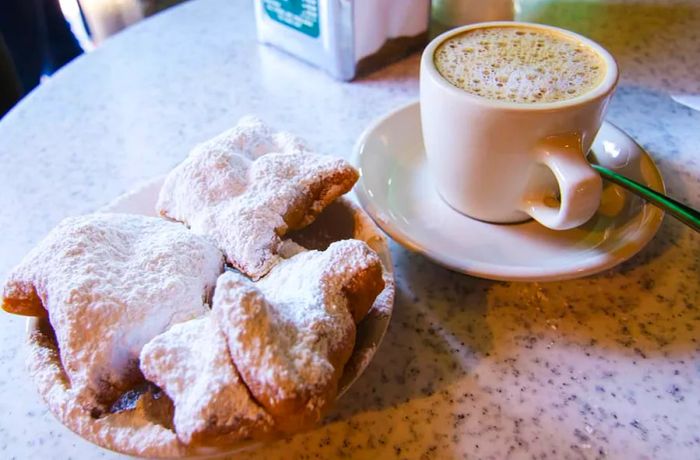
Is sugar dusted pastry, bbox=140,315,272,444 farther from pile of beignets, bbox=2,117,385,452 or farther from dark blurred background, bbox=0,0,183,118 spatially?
dark blurred background, bbox=0,0,183,118

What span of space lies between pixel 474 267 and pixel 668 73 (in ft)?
2.13

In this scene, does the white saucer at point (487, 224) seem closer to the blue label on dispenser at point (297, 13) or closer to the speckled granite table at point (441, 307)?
the speckled granite table at point (441, 307)

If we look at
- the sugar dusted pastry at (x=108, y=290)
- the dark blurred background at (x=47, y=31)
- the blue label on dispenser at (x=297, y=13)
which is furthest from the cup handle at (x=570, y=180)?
the dark blurred background at (x=47, y=31)

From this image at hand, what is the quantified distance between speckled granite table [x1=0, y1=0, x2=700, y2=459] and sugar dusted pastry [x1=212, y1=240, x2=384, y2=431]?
0.11m

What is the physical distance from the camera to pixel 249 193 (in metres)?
0.59

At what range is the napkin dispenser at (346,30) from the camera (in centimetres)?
90

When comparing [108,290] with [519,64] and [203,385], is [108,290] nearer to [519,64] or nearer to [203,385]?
[203,385]

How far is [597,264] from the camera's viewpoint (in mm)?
567

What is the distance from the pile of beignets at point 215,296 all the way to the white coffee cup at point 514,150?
0.41ft

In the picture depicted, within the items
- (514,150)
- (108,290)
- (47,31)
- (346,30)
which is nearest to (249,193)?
(108,290)

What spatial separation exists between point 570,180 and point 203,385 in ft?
1.24

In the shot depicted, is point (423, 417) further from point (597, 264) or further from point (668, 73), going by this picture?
point (668, 73)

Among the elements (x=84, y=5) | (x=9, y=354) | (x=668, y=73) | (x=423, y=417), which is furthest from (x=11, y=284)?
(x=84, y=5)

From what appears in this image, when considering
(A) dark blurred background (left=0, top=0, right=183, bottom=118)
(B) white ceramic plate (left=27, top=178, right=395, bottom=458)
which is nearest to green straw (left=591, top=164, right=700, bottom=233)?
(B) white ceramic plate (left=27, top=178, right=395, bottom=458)
